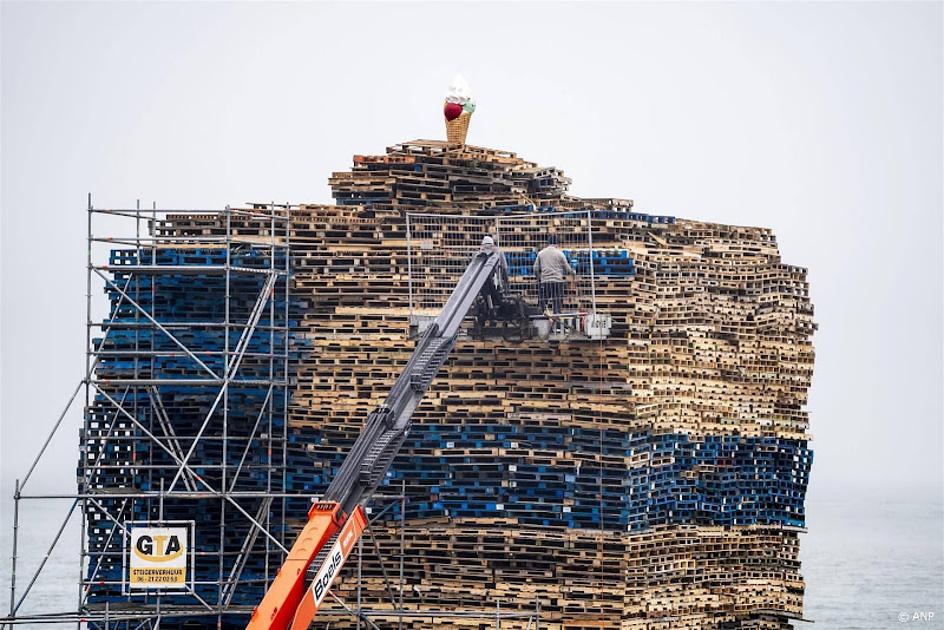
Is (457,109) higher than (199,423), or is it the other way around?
(457,109)

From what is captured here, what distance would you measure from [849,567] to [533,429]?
60.4 m

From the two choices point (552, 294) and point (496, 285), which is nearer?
point (496, 285)

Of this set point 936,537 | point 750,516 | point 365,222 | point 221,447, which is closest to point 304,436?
point 221,447

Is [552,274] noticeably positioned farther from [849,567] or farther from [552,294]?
[849,567]

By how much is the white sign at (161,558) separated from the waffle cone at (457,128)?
11.5 meters

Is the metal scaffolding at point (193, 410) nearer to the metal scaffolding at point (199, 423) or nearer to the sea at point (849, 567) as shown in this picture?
the metal scaffolding at point (199, 423)

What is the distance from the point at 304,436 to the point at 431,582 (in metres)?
4.14

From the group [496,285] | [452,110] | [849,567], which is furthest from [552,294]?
[849,567]

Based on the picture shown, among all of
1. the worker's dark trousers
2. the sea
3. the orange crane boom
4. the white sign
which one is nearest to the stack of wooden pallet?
the worker's dark trousers

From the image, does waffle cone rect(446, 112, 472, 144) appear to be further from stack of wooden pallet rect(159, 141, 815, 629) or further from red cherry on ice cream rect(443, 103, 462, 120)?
stack of wooden pallet rect(159, 141, 815, 629)

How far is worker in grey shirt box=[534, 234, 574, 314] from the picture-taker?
159ft

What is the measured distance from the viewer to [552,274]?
48.5 metres

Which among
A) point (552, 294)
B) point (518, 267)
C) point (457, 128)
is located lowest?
point (552, 294)

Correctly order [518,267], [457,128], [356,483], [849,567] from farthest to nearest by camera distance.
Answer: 1. [849,567]
2. [457,128]
3. [518,267]
4. [356,483]
